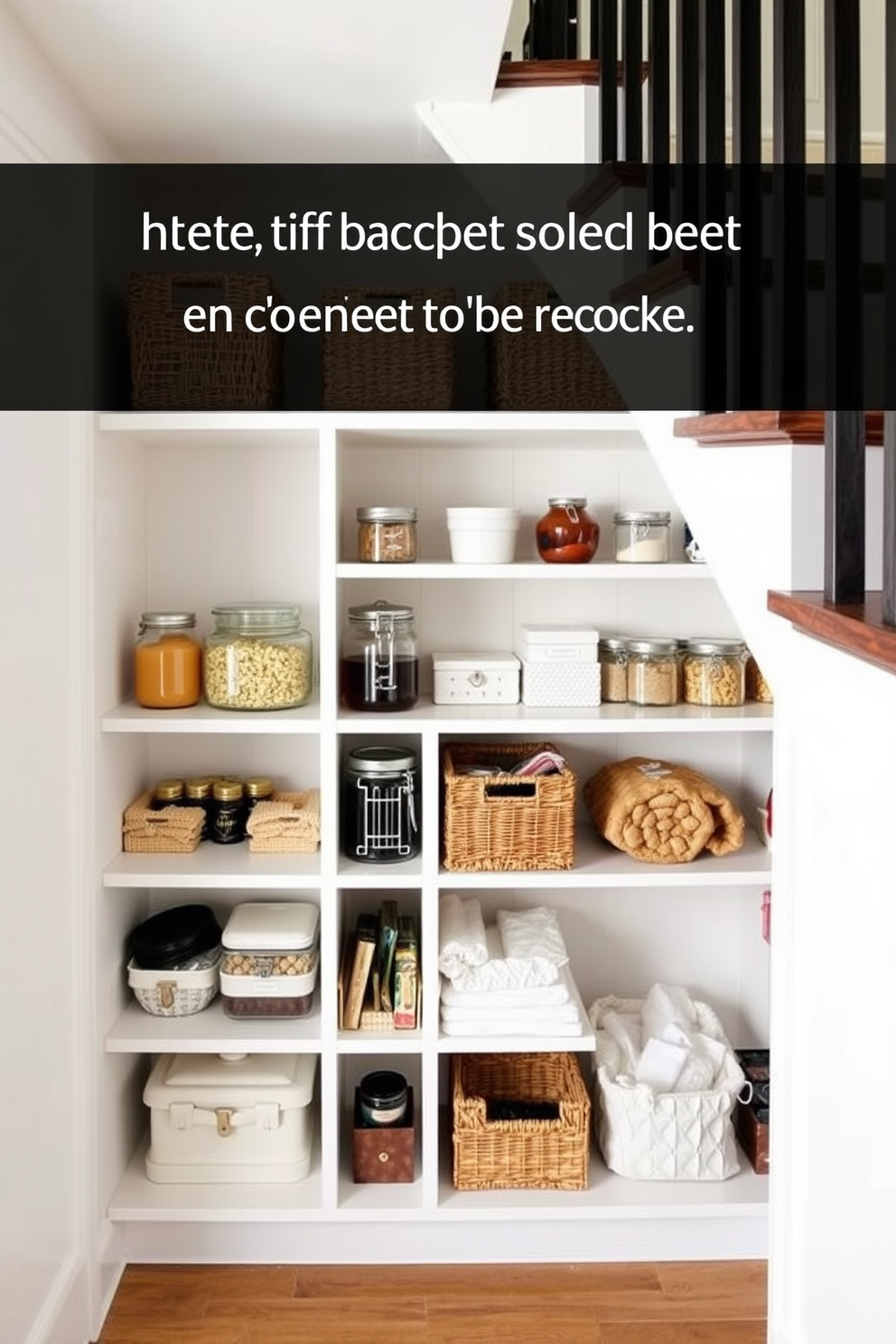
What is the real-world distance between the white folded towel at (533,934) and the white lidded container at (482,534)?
32.1 inches

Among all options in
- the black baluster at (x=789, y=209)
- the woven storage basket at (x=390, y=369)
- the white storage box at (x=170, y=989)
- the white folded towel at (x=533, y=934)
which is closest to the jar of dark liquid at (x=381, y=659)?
the woven storage basket at (x=390, y=369)

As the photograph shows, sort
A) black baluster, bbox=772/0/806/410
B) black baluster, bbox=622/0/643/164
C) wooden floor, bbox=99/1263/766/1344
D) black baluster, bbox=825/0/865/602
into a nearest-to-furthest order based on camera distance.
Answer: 1. black baluster, bbox=825/0/865/602
2. black baluster, bbox=772/0/806/410
3. black baluster, bbox=622/0/643/164
4. wooden floor, bbox=99/1263/766/1344

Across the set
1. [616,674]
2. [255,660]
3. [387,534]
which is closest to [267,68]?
[387,534]

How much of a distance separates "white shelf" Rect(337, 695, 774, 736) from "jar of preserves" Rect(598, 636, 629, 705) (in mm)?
85

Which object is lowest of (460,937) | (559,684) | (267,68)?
(460,937)

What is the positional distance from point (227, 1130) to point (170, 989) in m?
0.32

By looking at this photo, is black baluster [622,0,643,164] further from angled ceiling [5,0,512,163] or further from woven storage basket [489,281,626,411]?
woven storage basket [489,281,626,411]

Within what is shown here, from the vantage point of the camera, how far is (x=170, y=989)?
2615 millimetres

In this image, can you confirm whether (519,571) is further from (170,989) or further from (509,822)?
(170,989)

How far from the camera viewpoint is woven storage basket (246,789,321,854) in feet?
8.73

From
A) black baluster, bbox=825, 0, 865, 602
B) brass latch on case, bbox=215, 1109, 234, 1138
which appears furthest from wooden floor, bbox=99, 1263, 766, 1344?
black baluster, bbox=825, 0, 865, 602

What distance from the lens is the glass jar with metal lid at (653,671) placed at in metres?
2.64

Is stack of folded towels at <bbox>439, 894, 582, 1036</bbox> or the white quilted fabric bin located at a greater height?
stack of folded towels at <bbox>439, 894, 582, 1036</bbox>

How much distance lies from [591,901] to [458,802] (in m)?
0.58
